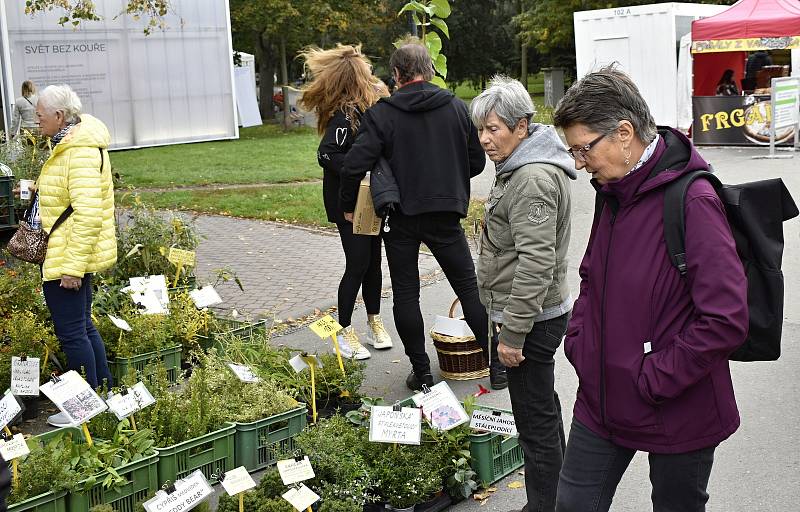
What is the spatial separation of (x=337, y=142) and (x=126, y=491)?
2709mm

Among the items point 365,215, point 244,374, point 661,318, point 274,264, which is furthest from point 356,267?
point 274,264

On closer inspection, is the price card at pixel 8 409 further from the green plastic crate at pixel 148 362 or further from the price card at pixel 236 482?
the green plastic crate at pixel 148 362

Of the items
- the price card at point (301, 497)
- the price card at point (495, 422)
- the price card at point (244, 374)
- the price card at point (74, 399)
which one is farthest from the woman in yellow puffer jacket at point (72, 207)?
the price card at point (495, 422)

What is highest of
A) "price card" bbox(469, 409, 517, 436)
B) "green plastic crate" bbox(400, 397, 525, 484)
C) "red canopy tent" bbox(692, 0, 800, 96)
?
"red canopy tent" bbox(692, 0, 800, 96)

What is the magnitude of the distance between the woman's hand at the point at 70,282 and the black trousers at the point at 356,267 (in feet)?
5.49

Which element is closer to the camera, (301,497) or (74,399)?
(301,497)

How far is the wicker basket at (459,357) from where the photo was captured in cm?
595

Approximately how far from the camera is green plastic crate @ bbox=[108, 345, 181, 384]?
227 inches

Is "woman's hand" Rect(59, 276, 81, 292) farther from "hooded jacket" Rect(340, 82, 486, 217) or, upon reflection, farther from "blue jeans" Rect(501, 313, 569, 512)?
"blue jeans" Rect(501, 313, 569, 512)

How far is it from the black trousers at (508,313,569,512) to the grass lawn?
11.1 meters

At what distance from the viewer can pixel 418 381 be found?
230 inches

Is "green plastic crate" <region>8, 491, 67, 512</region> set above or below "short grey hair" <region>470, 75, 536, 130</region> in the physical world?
below

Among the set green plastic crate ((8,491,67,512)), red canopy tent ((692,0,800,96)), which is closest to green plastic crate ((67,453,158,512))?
green plastic crate ((8,491,67,512))

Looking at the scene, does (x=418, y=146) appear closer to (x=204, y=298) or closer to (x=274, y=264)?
(x=204, y=298)
